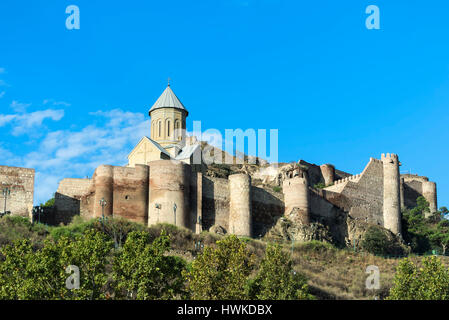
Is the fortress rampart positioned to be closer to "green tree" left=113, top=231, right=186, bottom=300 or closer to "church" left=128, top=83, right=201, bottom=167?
"church" left=128, top=83, right=201, bottom=167

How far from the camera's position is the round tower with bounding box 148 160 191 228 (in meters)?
50.2

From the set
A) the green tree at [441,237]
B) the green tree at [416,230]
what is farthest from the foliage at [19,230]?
the green tree at [441,237]

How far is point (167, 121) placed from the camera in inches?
2491

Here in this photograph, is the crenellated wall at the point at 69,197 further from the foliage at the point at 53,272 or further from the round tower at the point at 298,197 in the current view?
the round tower at the point at 298,197

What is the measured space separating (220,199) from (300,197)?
6.51 m

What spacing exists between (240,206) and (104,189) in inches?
371

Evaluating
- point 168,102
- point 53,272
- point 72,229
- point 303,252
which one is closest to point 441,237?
point 303,252

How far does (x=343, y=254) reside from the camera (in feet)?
179

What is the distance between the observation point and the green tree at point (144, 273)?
33.8 meters

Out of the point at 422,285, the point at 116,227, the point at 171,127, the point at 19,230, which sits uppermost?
the point at 171,127

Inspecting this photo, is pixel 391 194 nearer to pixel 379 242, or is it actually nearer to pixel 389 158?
pixel 389 158

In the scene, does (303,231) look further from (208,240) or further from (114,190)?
(114,190)
